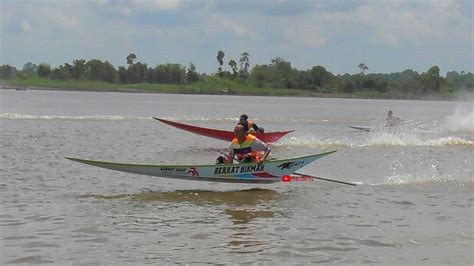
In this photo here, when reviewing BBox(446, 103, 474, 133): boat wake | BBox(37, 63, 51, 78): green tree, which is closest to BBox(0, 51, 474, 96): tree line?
BBox(37, 63, 51, 78): green tree

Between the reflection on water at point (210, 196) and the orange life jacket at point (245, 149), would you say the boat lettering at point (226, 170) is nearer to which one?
the orange life jacket at point (245, 149)

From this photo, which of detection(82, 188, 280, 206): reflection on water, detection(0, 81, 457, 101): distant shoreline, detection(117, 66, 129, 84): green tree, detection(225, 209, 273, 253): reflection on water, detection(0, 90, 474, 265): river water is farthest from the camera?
detection(117, 66, 129, 84): green tree

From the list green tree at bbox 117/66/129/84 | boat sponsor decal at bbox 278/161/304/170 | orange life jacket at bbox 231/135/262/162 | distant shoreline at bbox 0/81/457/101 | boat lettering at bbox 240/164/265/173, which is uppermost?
green tree at bbox 117/66/129/84

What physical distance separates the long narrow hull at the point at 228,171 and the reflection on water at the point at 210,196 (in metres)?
0.34

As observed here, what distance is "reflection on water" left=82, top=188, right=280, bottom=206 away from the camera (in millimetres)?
13773

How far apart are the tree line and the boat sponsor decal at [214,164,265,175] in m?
107

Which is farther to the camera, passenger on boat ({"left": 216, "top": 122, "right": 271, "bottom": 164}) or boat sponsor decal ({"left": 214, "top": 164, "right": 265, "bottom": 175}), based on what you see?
passenger on boat ({"left": 216, "top": 122, "right": 271, "bottom": 164})

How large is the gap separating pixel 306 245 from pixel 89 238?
10.9 feet

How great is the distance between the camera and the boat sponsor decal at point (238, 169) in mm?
14242

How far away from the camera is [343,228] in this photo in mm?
11406

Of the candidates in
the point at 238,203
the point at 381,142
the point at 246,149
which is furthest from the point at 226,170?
the point at 381,142

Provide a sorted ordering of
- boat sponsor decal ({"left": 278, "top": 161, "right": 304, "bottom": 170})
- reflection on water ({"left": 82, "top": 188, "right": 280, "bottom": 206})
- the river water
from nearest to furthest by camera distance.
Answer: the river water → reflection on water ({"left": 82, "top": 188, "right": 280, "bottom": 206}) → boat sponsor decal ({"left": 278, "top": 161, "right": 304, "bottom": 170})

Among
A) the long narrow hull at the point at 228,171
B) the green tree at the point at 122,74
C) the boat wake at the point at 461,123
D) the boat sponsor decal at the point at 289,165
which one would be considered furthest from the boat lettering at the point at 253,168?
the green tree at the point at 122,74

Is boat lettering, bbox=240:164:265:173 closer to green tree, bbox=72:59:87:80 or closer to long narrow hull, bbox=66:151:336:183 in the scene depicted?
long narrow hull, bbox=66:151:336:183
